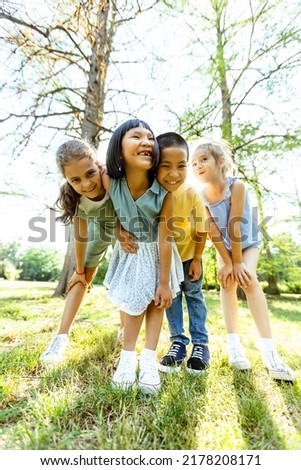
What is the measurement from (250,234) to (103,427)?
1.30 m

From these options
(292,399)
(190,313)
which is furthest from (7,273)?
(292,399)

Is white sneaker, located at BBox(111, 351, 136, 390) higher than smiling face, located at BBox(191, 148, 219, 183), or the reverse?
smiling face, located at BBox(191, 148, 219, 183)

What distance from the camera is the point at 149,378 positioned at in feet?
4.50

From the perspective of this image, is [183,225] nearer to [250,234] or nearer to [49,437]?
[250,234]

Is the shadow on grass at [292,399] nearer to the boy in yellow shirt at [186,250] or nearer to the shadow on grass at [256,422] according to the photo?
the shadow on grass at [256,422]

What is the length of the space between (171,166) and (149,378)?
39.1 inches

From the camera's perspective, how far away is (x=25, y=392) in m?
1.32

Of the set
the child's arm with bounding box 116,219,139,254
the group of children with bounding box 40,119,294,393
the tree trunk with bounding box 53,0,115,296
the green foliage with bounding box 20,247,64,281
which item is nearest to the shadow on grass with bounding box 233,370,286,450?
the group of children with bounding box 40,119,294,393

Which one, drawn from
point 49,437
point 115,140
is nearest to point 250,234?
point 115,140

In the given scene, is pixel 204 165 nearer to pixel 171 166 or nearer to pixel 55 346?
pixel 171 166

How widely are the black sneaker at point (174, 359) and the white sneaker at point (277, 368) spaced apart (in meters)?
0.44

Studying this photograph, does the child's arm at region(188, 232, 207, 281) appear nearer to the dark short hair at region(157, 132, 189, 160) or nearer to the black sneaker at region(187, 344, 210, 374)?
the black sneaker at region(187, 344, 210, 374)

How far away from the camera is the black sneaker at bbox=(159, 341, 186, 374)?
1.58m

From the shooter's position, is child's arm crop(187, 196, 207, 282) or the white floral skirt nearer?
the white floral skirt
